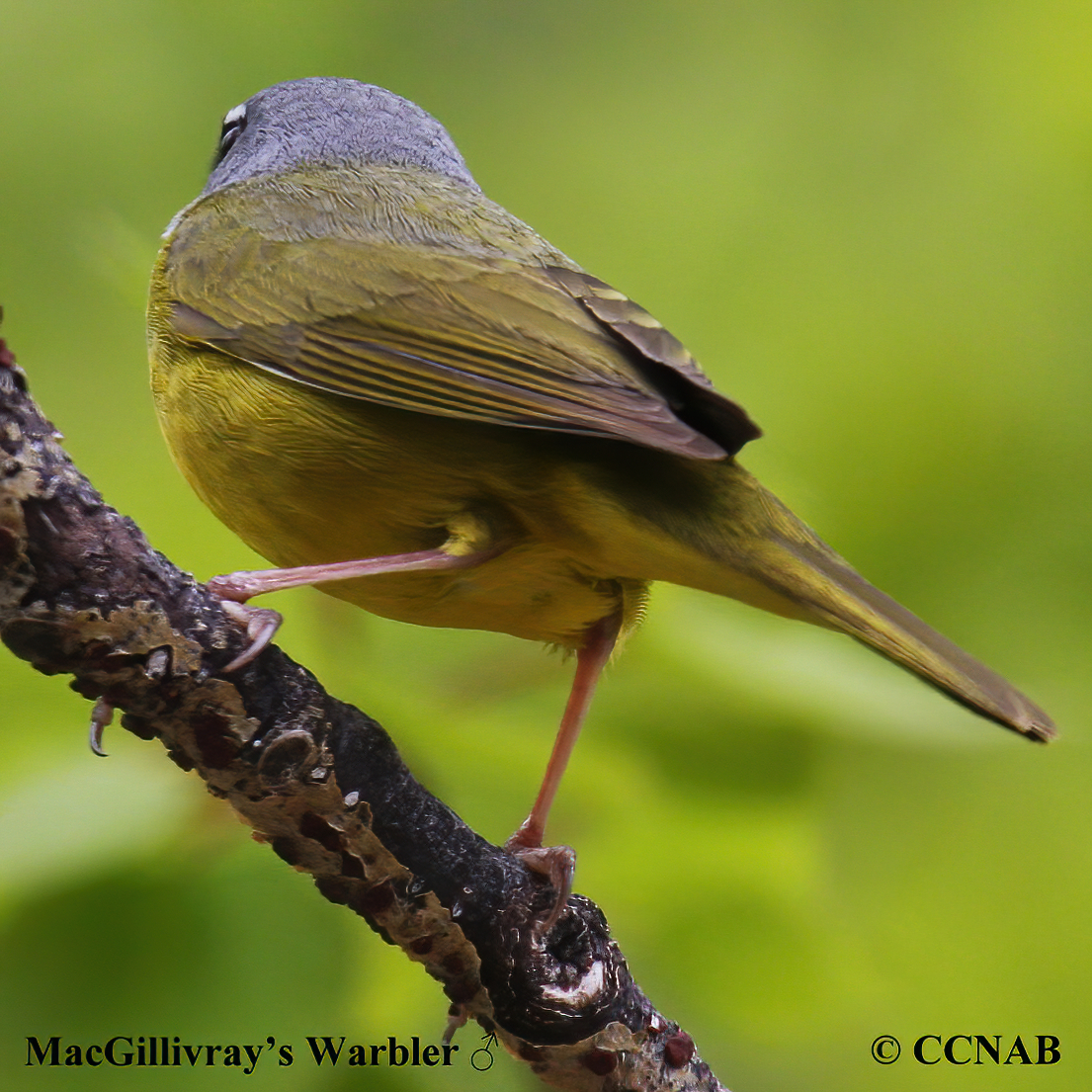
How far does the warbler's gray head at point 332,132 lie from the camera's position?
3.77 m

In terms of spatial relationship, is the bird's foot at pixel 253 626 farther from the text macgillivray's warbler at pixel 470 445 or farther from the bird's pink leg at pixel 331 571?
the text macgillivray's warbler at pixel 470 445

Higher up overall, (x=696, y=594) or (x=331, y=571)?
(x=696, y=594)

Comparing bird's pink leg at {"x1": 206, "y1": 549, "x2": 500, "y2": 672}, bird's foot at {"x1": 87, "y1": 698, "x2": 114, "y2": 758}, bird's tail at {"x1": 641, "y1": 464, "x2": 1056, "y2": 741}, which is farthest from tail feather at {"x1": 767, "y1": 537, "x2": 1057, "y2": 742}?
bird's foot at {"x1": 87, "y1": 698, "x2": 114, "y2": 758}

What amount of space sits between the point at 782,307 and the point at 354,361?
1.77m

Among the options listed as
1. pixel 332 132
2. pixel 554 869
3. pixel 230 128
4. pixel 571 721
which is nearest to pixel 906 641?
pixel 554 869

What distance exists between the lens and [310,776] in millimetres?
2283

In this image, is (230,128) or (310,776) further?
(230,128)

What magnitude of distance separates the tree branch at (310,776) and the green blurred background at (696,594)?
0.15 metres

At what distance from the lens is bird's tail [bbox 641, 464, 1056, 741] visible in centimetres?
223

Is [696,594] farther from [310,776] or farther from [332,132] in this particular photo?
[332,132]

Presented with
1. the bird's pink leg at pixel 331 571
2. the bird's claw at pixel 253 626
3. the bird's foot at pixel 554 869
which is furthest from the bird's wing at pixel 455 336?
the bird's foot at pixel 554 869

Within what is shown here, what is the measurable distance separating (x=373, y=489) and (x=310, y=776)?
636 mm

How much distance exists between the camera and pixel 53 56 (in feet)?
14.1

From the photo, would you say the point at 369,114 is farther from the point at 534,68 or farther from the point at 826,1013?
the point at 826,1013
